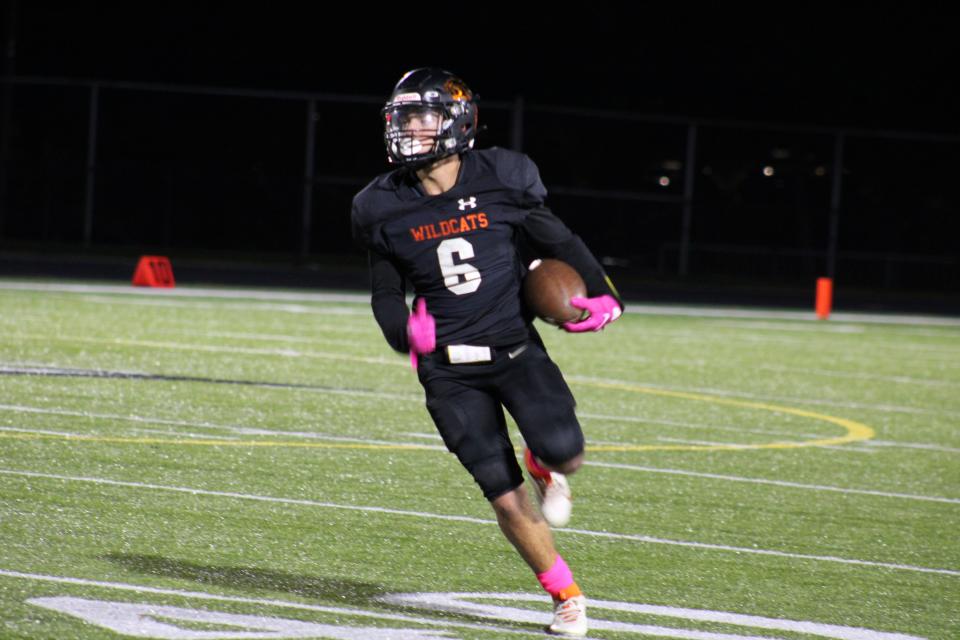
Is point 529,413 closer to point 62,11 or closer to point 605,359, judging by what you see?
point 605,359

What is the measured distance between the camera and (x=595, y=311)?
534 centimetres

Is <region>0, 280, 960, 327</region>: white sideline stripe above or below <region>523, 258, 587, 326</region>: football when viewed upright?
below

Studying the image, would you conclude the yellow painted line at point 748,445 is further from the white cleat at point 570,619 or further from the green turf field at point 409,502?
the white cleat at point 570,619

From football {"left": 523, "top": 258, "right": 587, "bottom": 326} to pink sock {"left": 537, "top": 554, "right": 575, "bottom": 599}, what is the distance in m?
0.78

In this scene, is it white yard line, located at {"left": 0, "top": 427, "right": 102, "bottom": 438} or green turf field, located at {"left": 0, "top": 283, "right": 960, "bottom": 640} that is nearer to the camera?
green turf field, located at {"left": 0, "top": 283, "right": 960, "bottom": 640}

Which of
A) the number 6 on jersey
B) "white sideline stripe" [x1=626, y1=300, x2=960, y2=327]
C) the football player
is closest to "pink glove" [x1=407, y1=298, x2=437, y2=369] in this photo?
the football player

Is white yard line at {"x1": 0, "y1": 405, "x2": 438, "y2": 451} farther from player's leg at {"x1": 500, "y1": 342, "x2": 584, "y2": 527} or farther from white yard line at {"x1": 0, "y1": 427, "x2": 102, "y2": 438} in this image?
player's leg at {"x1": 500, "y1": 342, "x2": 584, "y2": 527}

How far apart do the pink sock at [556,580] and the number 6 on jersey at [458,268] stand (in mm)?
924

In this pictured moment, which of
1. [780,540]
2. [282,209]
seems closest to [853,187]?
[282,209]

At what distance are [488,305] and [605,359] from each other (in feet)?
32.8

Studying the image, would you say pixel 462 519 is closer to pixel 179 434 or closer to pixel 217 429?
pixel 179 434

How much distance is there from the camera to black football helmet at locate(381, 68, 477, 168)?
540cm

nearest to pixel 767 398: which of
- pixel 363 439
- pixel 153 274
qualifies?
pixel 363 439

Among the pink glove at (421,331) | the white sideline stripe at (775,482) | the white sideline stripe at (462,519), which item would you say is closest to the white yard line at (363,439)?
the white sideline stripe at (775,482)
